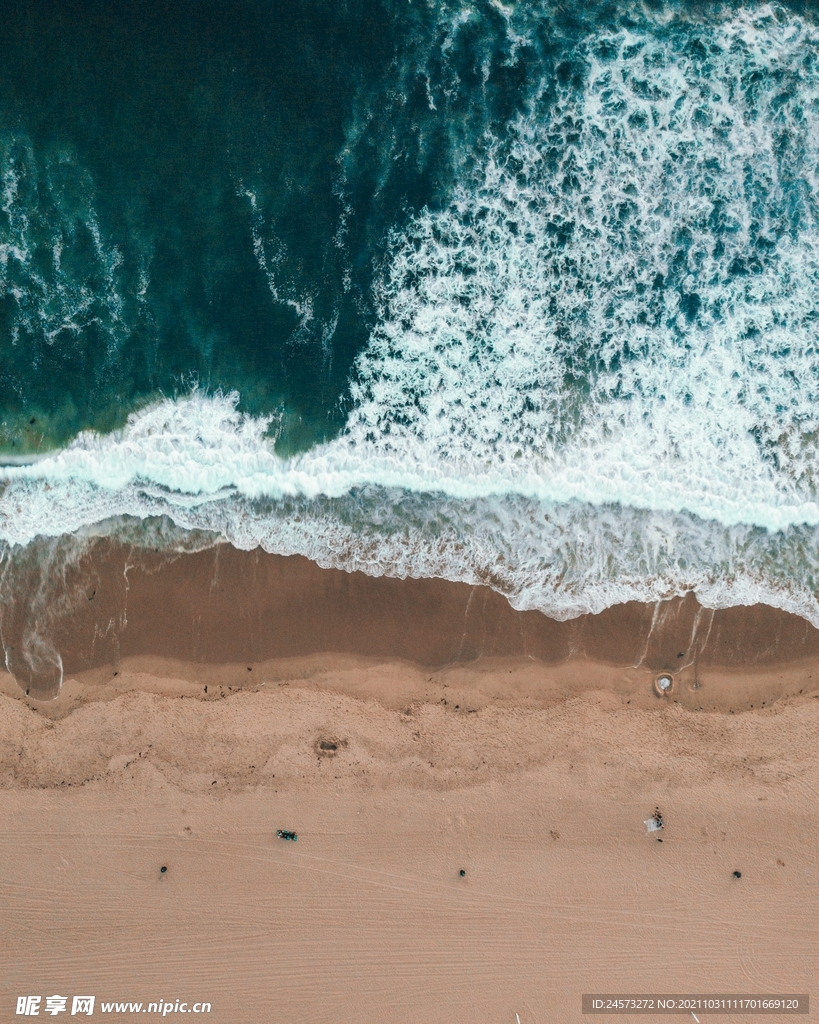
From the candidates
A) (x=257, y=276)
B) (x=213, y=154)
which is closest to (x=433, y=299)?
(x=257, y=276)

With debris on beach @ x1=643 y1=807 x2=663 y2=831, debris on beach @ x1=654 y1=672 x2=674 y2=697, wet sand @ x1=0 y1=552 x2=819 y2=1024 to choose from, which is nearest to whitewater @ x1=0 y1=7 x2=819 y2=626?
wet sand @ x1=0 y1=552 x2=819 y2=1024

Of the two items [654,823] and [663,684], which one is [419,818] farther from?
[663,684]

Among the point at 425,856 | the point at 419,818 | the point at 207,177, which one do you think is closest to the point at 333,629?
the point at 419,818

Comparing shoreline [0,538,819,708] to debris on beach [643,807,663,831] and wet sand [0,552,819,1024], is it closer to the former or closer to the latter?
wet sand [0,552,819,1024]

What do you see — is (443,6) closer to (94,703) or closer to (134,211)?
(134,211)

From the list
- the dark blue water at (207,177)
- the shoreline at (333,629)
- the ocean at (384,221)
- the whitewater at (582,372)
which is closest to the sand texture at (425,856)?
the shoreline at (333,629)

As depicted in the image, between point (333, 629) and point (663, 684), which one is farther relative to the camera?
point (333, 629)
